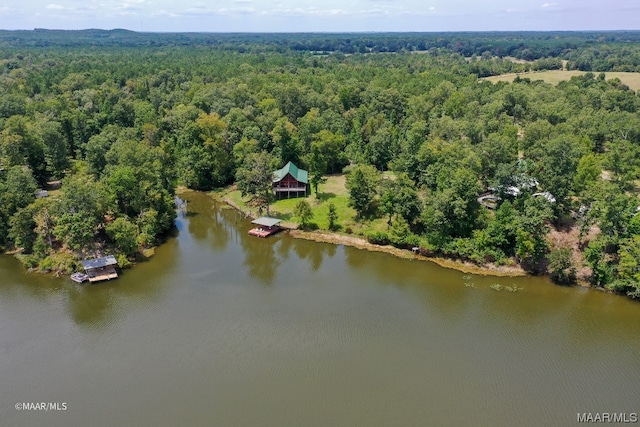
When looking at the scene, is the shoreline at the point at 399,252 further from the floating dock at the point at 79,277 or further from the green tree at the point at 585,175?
the floating dock at the point at 79,277

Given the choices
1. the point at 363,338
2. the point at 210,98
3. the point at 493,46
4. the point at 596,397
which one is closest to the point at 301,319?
the point at 363,338

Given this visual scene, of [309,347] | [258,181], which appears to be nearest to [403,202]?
[258,181]

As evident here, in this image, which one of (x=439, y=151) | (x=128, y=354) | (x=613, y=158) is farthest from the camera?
(x=439, y=151)

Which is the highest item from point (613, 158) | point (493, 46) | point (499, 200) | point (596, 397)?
point (493, 46)

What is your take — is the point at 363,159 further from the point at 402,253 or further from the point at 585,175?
the point at 585,175

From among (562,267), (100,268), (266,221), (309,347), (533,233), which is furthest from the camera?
(266,221)

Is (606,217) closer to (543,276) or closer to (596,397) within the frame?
(543,276)
